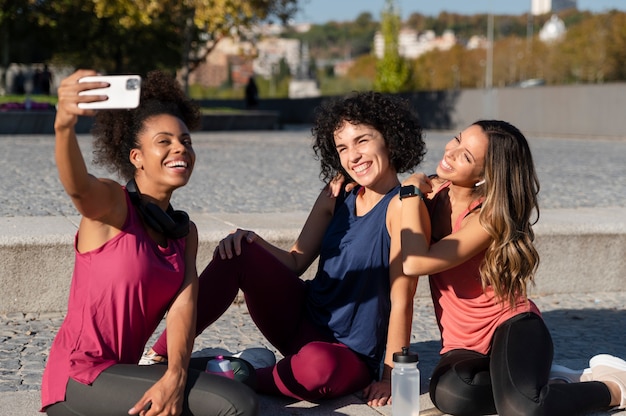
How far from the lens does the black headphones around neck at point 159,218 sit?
→ 359 cm

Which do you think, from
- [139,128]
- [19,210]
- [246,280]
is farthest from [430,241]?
[19,210]

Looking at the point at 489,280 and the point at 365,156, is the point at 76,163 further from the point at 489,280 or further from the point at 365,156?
the point at 489,280

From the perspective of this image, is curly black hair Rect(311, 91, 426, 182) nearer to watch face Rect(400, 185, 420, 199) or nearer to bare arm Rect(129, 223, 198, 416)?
Result: watch face Rect(400, 185, 420, 199)

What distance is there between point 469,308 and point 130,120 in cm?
158

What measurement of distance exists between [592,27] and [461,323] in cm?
5785

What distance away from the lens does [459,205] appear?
4.21 meters

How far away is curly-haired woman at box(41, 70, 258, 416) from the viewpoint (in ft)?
11.4

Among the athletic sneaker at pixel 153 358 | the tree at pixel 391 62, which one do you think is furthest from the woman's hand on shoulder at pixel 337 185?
the tree at pixel 391 62

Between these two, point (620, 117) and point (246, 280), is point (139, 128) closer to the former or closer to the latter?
point (246, 280)

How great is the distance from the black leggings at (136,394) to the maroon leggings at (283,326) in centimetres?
56

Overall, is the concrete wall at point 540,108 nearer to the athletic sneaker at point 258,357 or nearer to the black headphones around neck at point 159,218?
the athletic sneaker at point 258,357

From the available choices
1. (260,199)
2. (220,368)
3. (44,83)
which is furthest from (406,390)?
(44,83)

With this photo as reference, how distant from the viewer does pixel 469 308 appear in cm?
415

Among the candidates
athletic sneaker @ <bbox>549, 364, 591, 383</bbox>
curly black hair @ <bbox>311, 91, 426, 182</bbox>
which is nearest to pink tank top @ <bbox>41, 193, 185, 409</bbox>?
curly black hair @ <bbox>311, 91, 426, 182</bbox>
